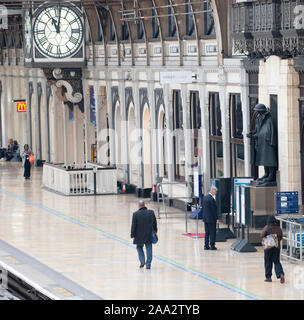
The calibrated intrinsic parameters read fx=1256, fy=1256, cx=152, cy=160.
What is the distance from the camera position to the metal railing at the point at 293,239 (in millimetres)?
25656

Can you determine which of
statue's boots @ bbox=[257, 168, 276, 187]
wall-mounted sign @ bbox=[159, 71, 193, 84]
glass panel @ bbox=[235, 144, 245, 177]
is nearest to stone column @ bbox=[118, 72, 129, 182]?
glass panel @ bbox=[235, 144, 245, 177]

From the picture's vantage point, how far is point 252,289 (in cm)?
2306

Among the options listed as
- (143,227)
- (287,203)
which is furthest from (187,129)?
(143,227)

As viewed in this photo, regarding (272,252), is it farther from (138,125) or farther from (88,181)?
(138,125)

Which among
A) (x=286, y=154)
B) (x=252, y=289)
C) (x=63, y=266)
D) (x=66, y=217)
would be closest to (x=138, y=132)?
(x=66, y=217)

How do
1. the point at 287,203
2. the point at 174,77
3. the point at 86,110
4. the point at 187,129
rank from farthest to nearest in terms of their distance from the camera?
the point at 86,110 → the point at 187,129 → the point at 174,77 → the point at 287,203

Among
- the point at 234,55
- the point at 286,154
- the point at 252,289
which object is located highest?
the point at 234,55

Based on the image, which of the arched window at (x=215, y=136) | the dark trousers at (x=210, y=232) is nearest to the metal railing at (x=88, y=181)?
the arched window at (x=215, y=136)

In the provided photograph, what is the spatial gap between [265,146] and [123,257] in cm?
464

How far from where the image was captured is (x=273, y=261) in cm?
2388

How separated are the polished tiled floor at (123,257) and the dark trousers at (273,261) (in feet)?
0.67
